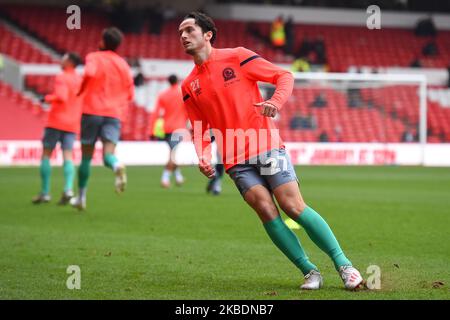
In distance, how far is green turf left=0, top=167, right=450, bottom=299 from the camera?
7.29m

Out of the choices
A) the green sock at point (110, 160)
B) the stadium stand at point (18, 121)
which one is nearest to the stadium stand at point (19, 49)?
the stadium stand at point (18, 121)

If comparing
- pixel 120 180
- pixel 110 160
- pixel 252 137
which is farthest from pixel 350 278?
pixel 110 160

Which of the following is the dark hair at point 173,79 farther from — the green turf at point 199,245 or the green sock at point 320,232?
the green sock at point 320,232

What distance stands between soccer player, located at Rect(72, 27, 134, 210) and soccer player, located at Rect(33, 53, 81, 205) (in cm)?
143

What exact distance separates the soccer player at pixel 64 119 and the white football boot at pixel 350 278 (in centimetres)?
831

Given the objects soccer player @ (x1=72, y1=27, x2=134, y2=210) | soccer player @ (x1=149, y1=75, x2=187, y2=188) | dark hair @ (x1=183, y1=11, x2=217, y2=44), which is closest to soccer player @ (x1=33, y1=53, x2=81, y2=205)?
soccer player @ (x1=72, y1=27, x2=134, y2=210)

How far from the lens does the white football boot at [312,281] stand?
7195mm

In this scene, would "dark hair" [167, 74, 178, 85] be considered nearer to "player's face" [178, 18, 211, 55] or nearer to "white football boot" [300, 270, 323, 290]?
"player's face" [178, 18, 211, 55]

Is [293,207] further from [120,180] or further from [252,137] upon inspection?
[120,180]

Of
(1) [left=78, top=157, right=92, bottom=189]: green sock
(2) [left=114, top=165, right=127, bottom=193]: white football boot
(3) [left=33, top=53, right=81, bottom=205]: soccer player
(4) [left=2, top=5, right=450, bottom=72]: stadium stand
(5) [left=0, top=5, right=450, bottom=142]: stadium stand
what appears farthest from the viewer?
(4) [left=2, top=5, right=450, bottom=72]: stadium stand

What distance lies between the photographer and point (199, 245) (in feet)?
33.5

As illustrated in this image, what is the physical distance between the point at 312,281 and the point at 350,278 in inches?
12.8

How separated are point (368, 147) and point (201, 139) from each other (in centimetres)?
2488
